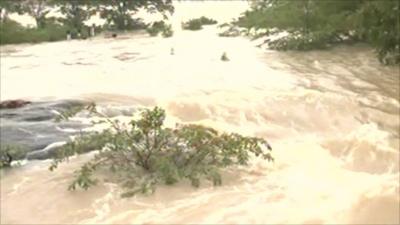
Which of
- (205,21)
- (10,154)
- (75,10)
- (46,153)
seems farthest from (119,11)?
(10,154)

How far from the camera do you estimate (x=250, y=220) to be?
15.3 feet

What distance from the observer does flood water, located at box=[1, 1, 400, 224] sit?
16.0ft

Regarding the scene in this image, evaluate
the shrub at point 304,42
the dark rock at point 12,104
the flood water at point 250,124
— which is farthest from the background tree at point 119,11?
the dark rock at point 12,104

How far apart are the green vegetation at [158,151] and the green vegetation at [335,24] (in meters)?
6.13

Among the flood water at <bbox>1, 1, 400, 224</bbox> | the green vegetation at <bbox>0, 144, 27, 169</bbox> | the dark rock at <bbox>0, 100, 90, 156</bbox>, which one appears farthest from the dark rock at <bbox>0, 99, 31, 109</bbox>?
the green vegetation at <bbox>0, 144, 27, 169</bbox>

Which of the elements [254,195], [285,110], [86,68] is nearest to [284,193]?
[254,195]

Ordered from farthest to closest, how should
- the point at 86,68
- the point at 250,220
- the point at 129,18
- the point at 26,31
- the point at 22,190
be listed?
the point at 129,18 < the point at 26,31 < the point at 86,68 < the point at 22,190 < the point at 250,220

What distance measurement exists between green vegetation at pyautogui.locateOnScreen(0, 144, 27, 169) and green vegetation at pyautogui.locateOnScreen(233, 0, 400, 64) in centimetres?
715

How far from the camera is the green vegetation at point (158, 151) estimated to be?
5562 millimetres

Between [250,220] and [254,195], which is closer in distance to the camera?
[250,220]

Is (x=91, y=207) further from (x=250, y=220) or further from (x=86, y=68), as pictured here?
(x=86, y=68)

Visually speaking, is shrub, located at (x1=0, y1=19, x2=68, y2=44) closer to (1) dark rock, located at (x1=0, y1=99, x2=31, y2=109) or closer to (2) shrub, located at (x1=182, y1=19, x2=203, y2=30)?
(2) shrub, located at (x1=182, y1=19, x2=203, y2=30)

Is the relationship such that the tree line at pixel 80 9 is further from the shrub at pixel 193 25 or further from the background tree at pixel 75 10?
the shrub at pixel 193 25

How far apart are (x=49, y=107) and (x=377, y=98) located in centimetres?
458
